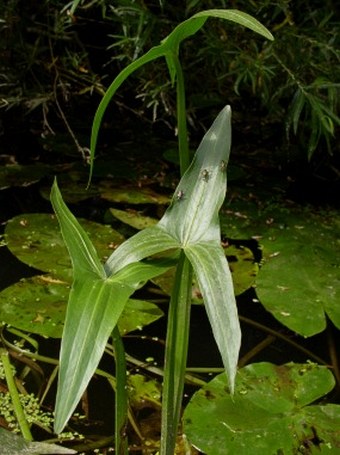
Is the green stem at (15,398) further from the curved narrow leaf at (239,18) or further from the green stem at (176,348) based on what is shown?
the curved narrow leaf at (239,18)

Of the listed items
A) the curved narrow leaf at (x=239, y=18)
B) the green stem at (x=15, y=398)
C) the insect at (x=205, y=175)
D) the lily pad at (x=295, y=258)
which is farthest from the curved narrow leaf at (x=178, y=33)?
the lily pad at (x=295, y=258)

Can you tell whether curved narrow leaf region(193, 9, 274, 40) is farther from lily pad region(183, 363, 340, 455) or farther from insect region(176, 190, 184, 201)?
lily pad region(183, 363, 340, 455)

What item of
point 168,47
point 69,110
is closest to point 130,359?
point 168,47

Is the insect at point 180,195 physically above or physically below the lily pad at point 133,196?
above

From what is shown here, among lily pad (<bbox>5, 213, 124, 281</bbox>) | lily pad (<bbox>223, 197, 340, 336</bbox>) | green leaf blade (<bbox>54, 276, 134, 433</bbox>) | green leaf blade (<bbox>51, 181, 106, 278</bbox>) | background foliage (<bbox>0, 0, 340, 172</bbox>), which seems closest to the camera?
green leaf blade (<bbox>54, 276, 134, 433</bbox>)

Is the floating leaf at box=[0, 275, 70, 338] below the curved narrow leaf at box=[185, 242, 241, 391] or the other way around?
below

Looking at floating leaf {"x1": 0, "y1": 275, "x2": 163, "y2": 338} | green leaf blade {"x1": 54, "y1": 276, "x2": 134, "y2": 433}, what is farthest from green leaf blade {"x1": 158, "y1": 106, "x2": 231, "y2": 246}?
floating leaf {"x1": 0, "y1": 275, "x2": 163, "y2": 338}
